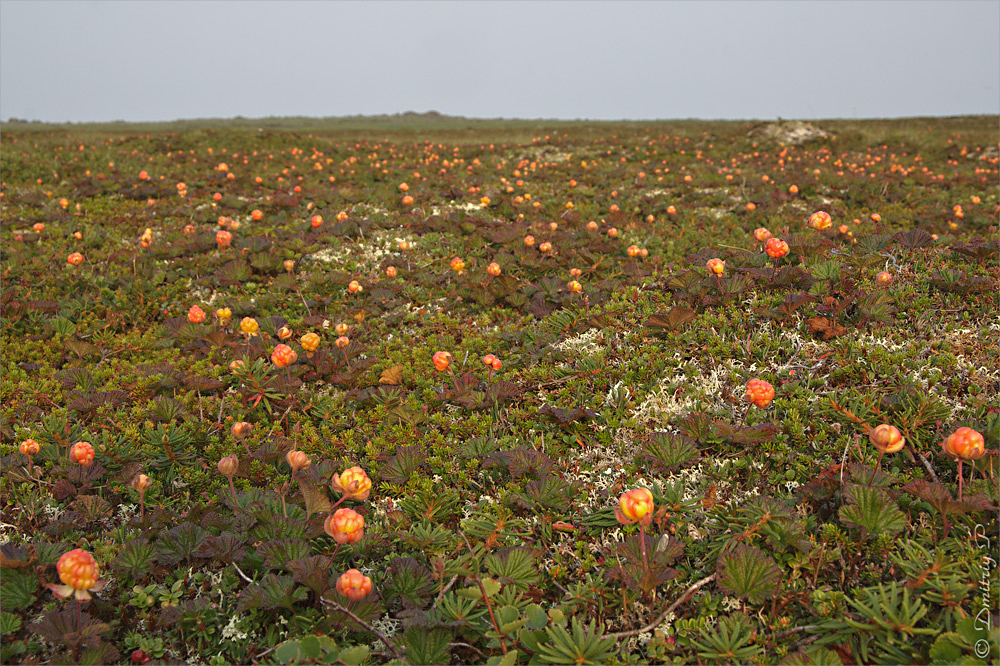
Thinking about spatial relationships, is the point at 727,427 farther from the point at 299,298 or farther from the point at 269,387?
the point at 299,298

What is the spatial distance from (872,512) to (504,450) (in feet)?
7.12

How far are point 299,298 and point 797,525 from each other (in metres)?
5.91

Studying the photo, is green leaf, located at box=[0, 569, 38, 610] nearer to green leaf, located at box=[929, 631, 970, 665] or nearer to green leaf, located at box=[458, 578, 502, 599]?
green leaf, located at box=[458, 578, 502, 599]

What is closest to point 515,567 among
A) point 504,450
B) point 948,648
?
point 504,450

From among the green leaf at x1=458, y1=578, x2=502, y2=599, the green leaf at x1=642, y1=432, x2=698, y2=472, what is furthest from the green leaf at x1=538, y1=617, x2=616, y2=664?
the green leaf at x1=642, y1=432, x2=698, y2=472

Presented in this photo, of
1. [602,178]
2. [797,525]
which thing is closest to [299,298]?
[797,525]

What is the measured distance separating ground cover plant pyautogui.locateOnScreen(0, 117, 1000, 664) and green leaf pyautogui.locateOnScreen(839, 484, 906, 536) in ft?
A: 0.04

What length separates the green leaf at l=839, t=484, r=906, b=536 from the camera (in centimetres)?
264

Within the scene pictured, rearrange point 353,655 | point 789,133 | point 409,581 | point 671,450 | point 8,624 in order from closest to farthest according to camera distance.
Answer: point 353,655 → point 8,624 → point 409,581 → point 671,450 → point 789,133

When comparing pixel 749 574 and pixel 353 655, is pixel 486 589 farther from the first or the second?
pixel 749 574

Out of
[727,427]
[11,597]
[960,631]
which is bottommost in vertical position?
[11,597]

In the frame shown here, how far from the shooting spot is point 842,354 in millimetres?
4125

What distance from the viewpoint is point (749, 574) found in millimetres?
2543

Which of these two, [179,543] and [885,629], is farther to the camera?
[179,543]
